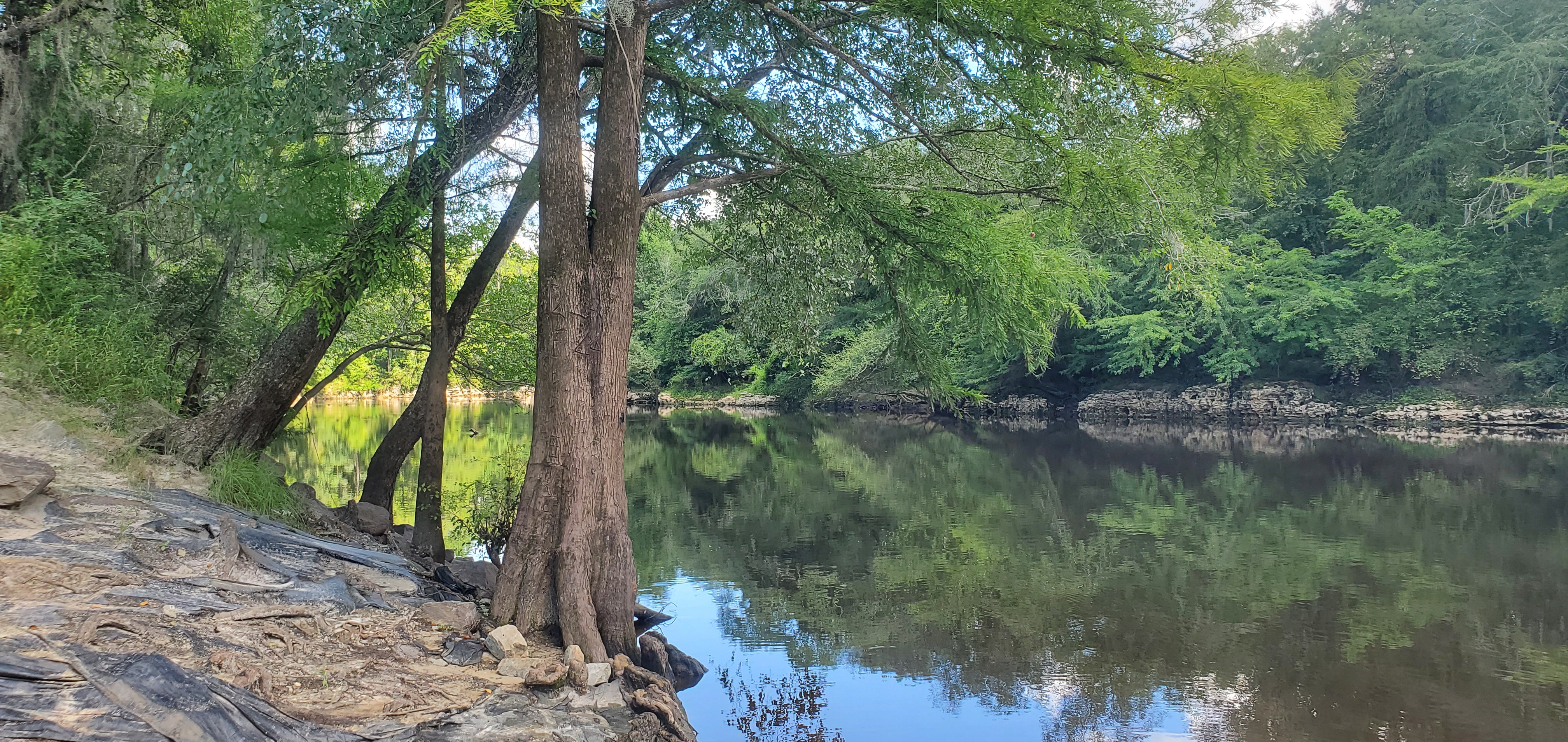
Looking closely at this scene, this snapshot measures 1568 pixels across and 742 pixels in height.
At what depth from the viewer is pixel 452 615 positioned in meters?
6.29

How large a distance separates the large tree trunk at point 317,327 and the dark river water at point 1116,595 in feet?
9.57

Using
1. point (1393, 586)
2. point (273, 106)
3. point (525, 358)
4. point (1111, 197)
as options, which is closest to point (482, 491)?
point (525, 358)

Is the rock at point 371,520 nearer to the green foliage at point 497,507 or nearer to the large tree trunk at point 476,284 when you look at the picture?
the large tree trunk at point 476,284

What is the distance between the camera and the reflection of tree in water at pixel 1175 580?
7523 mm

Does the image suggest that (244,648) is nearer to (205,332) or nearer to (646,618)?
(646,618)

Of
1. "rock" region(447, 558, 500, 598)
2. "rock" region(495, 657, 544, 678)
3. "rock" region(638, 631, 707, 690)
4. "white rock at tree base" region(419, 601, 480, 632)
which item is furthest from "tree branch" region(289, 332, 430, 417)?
"rock" region(495, 657, 544, 678)

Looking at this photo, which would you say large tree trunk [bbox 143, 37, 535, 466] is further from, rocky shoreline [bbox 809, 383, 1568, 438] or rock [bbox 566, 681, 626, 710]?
rocky shoreline [bbox 809, 383, 1568, 438]

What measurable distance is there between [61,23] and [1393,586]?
587 inches

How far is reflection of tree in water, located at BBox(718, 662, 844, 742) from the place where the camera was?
705 centimetres

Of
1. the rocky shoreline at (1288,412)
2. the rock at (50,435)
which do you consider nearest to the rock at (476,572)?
the rock at (50,435)

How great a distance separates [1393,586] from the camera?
10.4 metres

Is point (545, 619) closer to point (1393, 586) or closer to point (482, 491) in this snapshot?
point (482, 491)

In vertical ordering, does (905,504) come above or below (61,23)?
below

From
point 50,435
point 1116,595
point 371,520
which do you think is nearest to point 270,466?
point 371,520
